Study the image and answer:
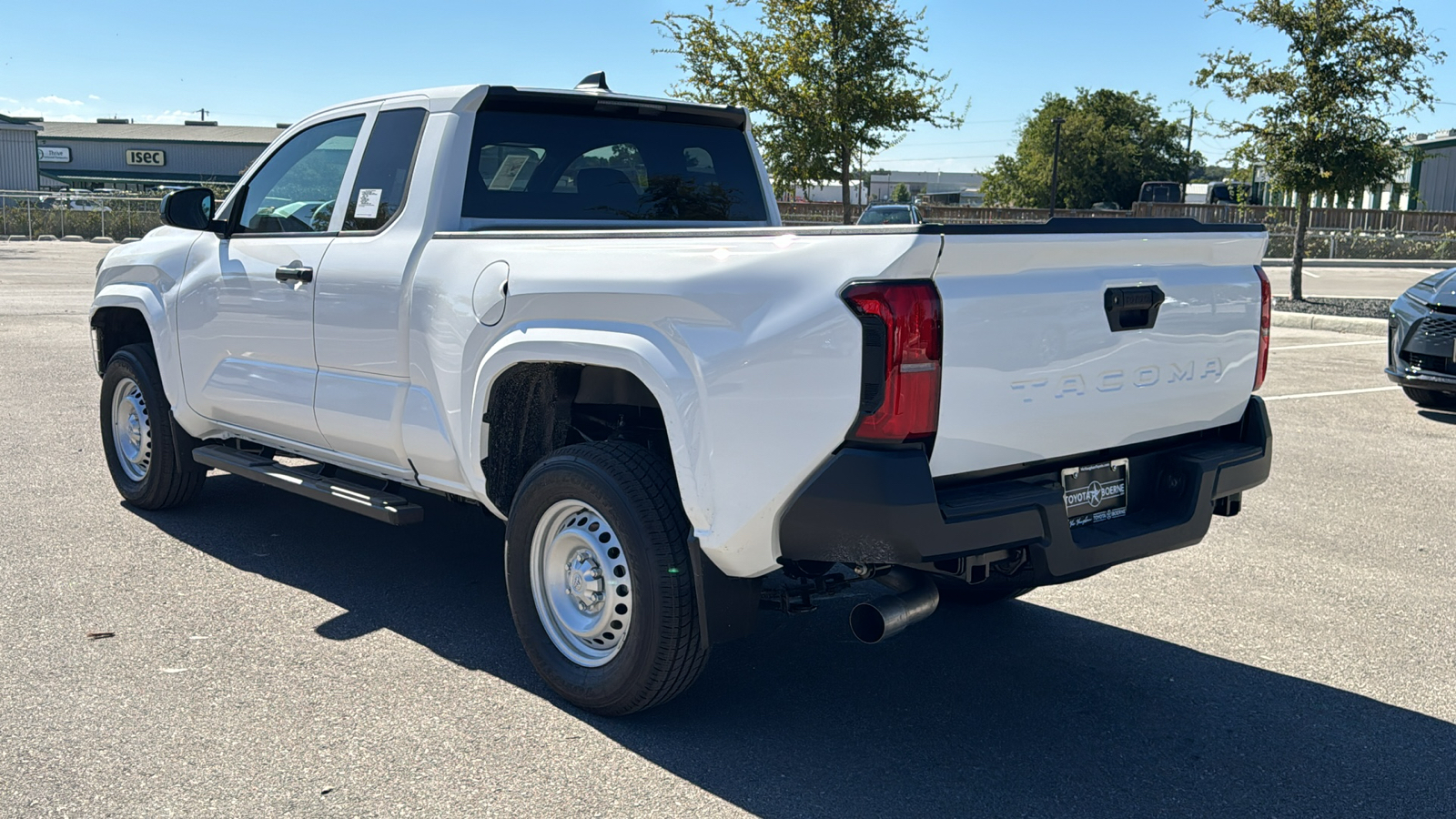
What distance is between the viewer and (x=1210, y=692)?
4.31 m

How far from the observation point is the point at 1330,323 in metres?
17.4

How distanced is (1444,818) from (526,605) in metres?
2.80

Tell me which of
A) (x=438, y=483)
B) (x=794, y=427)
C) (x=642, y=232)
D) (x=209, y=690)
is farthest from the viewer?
(x=438, y=483)

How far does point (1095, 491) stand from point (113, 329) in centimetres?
536

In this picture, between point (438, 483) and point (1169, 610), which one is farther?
point (1169, 610)

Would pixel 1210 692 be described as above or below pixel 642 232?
below

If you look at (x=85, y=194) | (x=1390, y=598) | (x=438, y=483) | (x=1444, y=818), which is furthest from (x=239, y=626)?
(x=85, y=194)

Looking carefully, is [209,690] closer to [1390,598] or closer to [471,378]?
[471,378]

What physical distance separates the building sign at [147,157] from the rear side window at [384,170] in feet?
259

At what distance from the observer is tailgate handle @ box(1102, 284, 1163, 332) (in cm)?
369

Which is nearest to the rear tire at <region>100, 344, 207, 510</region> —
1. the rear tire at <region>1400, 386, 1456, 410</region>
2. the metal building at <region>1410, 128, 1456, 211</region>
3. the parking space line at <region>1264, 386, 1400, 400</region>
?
the parking space line at <region>1264, 386, 1400, 400</region>

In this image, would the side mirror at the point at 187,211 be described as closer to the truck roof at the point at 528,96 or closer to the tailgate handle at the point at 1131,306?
the truck roof at the point at 528,96

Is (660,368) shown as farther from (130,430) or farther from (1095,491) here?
(130,430)

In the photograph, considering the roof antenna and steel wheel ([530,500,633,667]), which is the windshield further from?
steel wheel ([530,500,633,667])
